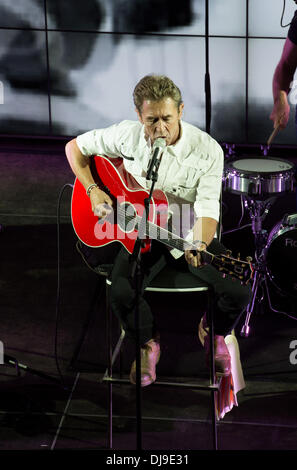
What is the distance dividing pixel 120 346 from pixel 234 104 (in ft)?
13.2

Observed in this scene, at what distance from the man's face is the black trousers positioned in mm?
529

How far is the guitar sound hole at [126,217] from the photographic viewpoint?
3.70 meters

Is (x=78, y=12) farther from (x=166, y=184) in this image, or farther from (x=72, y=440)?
(x=72, y=440)

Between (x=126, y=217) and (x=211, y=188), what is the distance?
43cm

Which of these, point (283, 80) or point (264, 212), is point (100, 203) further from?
point (283, 80)

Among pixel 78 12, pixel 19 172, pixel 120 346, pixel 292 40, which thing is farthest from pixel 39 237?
pixel 78 12

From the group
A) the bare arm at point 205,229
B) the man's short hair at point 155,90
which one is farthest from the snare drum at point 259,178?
the man's short hair at point 155,90

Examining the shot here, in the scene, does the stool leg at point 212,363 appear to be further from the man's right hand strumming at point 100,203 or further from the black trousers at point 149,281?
the man's right hand strumming at point 100,203

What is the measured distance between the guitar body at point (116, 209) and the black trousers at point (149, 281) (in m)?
0.08

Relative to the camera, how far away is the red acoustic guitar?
11.8 feet

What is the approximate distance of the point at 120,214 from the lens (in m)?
3.74

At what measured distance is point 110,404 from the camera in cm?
363

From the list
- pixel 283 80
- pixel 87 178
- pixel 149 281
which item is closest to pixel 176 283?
pixel 149 281

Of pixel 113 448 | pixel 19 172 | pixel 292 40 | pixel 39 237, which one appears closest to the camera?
pixel 113 448
